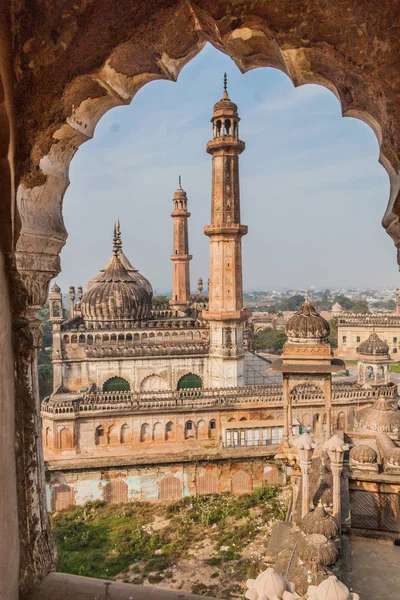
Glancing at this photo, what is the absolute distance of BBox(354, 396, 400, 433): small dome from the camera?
33.9ft

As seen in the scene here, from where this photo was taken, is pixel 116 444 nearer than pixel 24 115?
No

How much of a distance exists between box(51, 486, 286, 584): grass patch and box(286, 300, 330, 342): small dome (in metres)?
4.70

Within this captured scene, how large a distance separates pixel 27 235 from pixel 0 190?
21 cm

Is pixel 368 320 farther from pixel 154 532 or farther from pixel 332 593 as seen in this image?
pixel 332 593

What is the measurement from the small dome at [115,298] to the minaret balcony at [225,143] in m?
7.40

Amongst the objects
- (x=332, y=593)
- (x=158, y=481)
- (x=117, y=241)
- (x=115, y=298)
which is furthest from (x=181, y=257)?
(x=332, y=593)

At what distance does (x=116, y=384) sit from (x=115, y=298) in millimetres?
4194

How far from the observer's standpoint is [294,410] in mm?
15414

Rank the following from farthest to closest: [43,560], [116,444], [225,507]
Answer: [116,444], [225,507], [43,560]

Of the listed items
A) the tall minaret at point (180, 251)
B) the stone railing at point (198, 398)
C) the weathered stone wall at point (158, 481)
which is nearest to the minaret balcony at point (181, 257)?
the tall minaret at point (180, 251)

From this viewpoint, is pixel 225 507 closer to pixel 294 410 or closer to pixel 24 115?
pixel 294 410

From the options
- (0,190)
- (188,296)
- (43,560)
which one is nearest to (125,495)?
(43,560)

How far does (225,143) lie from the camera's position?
19.1 meters

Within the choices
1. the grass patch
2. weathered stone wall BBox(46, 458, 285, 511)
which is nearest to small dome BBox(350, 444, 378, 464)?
the grass patch
